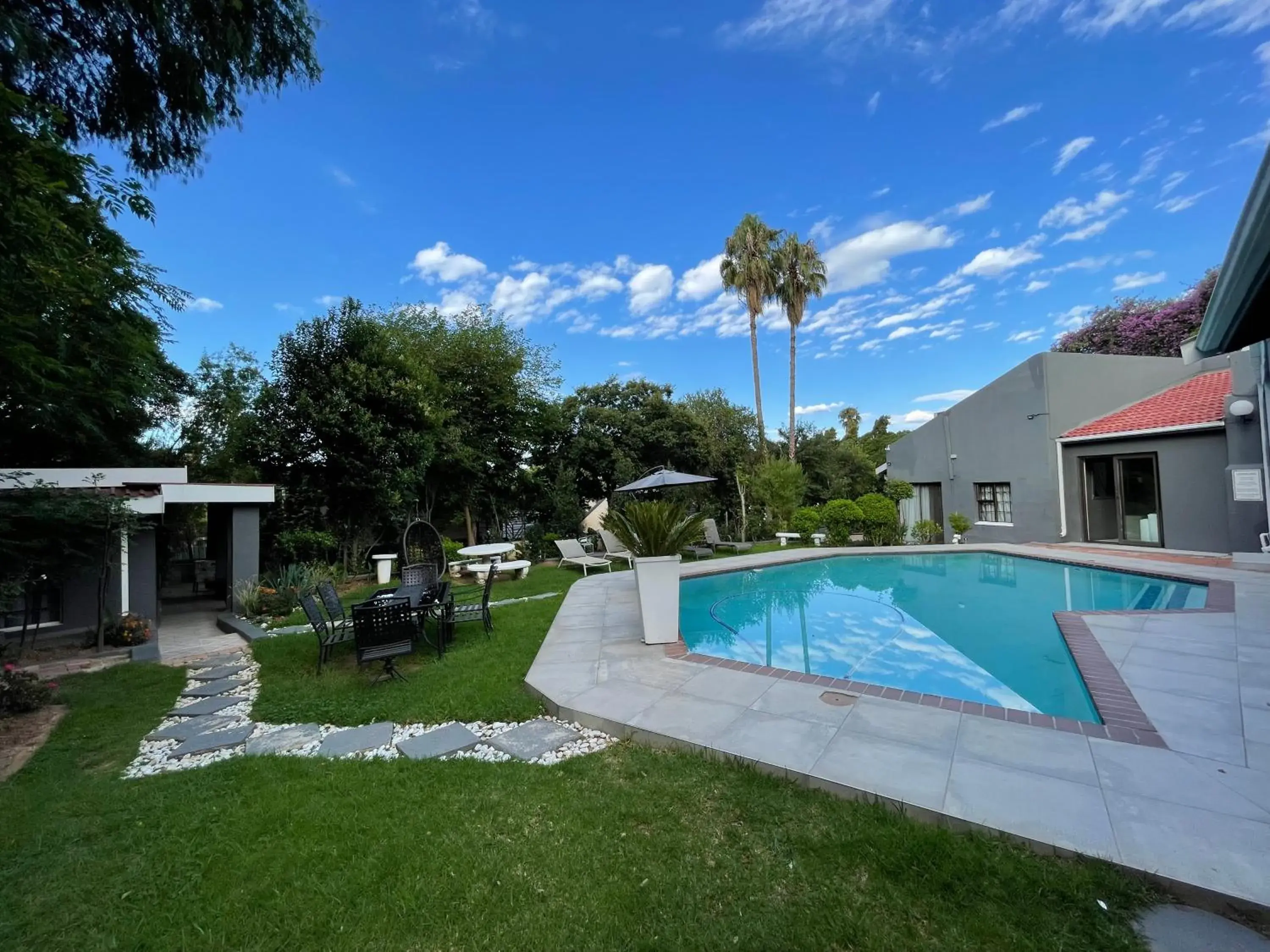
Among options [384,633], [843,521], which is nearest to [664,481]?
[843,521]

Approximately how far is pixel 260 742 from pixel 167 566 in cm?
1450

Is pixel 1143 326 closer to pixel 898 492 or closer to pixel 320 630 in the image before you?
pixel 898 492

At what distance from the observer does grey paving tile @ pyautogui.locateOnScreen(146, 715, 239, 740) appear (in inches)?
163

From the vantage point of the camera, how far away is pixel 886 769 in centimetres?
300

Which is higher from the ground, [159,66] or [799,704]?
[159,66]

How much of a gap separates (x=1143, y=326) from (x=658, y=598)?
81.8 ft

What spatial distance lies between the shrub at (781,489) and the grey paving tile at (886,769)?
14087 millimetres

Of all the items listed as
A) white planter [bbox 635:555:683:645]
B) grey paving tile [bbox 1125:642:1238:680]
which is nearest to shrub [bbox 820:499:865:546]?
grey paving tile [bbox 1125:642:1238:680]

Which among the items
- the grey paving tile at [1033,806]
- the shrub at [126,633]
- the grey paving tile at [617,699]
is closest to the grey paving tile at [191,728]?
the grey paving tile at [617,699]

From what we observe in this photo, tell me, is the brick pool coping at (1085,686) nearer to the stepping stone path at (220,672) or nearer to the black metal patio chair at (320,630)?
the black metal patio chair at (320,630)

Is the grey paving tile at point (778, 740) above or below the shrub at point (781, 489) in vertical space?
below

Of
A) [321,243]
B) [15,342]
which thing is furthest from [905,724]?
[321,243]

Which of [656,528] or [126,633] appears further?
[126,633]

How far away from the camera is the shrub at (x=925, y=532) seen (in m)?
15.9
